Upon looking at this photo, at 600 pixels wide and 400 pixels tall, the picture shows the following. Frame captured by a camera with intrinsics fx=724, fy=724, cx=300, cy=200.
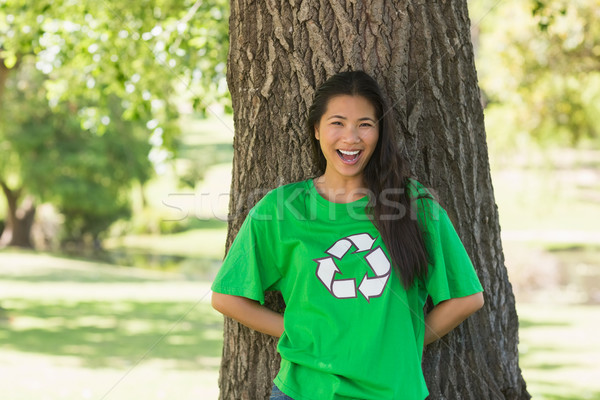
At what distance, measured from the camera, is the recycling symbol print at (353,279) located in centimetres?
237

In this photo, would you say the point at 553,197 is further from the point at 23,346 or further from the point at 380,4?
the point at 380,4

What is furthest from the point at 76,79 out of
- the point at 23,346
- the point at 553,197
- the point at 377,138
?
the point at 553,197

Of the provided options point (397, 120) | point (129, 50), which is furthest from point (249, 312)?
point (129, 50)

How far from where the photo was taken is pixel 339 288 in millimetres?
2379

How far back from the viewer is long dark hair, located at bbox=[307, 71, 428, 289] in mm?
2400

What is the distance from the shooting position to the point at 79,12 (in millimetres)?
7750

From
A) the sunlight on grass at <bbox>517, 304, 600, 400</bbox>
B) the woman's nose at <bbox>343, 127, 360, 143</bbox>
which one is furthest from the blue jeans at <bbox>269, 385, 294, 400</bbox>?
the sunlight on grass at <bbox>517, 304, 600, 400</bbox>

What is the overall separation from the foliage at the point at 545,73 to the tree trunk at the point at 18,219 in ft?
66.0

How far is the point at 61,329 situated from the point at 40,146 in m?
15.7

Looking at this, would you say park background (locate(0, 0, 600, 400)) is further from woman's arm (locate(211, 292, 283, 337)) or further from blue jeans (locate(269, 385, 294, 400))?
A: blue jeans (locate(269, 385, 294, 400))

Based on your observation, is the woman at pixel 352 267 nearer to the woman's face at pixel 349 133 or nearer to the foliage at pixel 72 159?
the woman's face at pixel 349 133

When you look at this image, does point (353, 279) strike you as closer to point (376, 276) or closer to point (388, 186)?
point (376, 276)

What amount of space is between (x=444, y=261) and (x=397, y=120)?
71cm

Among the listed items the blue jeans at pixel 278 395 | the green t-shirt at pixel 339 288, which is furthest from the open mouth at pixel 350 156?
the blue jeans at pixel 278 395
